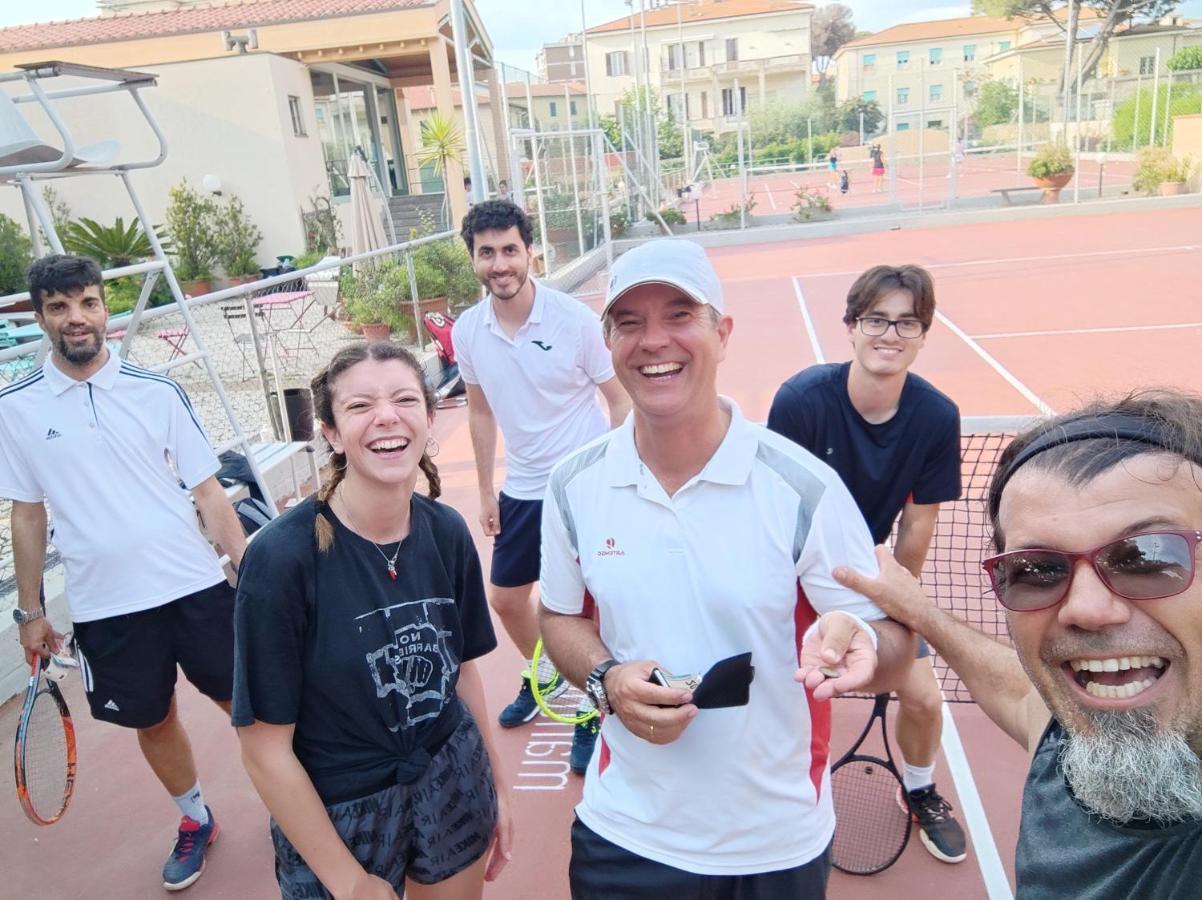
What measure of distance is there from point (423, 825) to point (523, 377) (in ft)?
8.15

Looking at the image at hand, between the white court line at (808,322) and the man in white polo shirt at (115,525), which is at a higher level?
the man in white polo shirt at (115,525)

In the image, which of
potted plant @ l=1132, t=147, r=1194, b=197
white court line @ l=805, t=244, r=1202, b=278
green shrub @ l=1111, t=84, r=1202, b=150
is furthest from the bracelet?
green shrub @ l=1111, t=84, r=1202, b=150

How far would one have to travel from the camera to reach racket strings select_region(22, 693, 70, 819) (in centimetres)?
385

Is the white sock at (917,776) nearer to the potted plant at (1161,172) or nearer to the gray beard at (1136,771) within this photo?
the gray beard at (1136,771)

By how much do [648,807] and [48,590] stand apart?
5006 millimetres

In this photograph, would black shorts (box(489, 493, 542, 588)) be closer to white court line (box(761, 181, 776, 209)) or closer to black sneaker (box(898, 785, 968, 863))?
black sneaker (box(898, 785, 968, 863))

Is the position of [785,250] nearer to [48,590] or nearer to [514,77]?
[514,77]

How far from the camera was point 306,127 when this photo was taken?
905 inches

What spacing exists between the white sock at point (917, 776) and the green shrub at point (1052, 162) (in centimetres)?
2674

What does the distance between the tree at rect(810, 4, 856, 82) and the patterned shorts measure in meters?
108

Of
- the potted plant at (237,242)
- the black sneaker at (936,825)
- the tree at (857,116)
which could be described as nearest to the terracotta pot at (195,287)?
the potted plant at (237,242)

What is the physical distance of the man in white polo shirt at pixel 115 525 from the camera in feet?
11.7

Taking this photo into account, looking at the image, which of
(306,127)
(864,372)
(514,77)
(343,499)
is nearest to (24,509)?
(343,499)

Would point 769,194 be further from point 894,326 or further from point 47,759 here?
point 47,759
